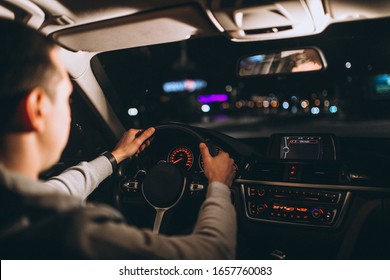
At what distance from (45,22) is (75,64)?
0.56m

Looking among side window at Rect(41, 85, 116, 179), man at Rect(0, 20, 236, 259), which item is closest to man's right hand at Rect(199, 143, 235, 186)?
man at Rect(0, 20, 236, 259)

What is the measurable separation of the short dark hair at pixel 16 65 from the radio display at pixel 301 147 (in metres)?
2.45

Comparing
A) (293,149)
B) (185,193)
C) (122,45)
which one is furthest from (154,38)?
(293,149)

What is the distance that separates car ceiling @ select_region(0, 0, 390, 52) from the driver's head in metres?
1.14

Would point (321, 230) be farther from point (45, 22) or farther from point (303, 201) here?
point (45, 22)

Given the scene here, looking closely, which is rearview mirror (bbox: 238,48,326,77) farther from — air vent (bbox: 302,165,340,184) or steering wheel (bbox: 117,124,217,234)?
steering wheel (bbox: 117,124,217,234)

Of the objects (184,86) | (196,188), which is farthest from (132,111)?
(184,86)

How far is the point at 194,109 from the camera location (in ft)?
117

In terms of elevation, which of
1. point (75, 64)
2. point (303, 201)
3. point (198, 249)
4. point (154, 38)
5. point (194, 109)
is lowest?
point (194, 109)

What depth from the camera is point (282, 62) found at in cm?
316

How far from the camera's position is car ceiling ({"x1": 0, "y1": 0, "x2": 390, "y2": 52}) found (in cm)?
216

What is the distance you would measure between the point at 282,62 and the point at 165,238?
234cm

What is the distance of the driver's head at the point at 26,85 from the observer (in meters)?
1.15

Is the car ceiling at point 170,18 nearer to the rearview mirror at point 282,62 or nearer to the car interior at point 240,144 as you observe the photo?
the car interior at point 240,144
